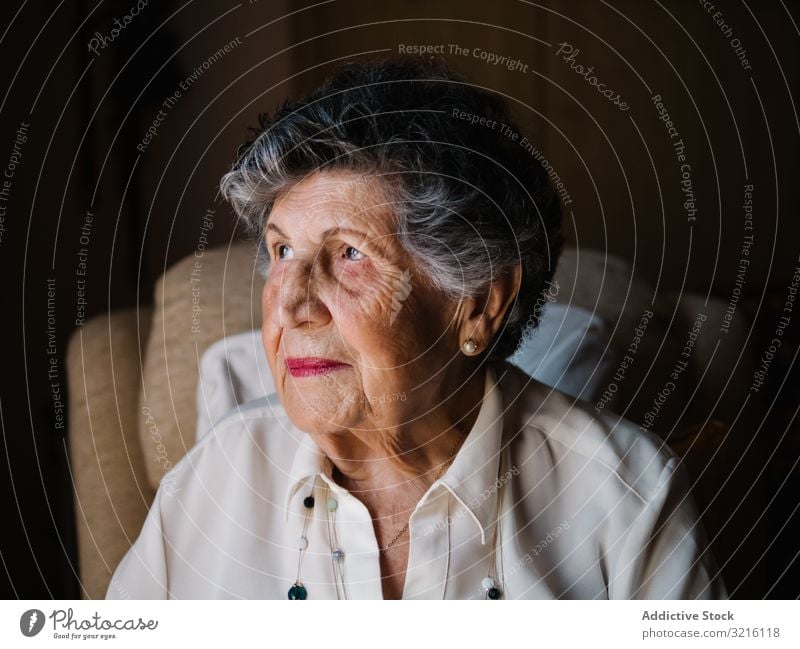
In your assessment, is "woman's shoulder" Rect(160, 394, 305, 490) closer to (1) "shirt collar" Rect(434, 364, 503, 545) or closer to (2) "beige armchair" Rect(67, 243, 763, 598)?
(2) "beige armchair" Rect(67, 243, 763, 598)

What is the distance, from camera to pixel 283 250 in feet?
2.68

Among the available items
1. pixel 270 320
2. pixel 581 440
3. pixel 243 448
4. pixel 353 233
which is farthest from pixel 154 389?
pixel 581 440

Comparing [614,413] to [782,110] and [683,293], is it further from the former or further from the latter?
[782,110]

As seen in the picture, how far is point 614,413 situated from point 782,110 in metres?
0.38

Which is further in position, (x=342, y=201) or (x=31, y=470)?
(x=31, y=470)

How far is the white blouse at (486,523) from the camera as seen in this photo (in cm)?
86

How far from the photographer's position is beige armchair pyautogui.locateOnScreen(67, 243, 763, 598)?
95cm

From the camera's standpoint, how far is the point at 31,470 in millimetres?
987

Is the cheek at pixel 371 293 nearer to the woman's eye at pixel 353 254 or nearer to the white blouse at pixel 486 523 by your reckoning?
the woman's eye at pixel 353 254

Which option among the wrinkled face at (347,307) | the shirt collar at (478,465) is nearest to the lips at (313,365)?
the wrinkled face at (347,307)

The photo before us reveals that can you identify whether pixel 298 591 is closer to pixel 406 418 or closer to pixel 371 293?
pixel 406 418

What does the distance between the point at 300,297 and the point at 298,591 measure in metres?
0.32
